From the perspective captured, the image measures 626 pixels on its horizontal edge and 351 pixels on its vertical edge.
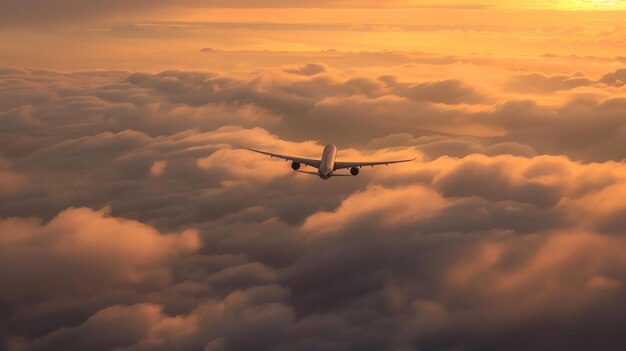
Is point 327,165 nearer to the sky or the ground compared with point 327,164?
nearer to the ground

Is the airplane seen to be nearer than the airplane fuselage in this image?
Yes

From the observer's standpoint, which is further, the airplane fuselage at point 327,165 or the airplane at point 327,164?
the airplane fuselage at point 327,165

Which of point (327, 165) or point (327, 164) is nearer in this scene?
point (327, 165)
